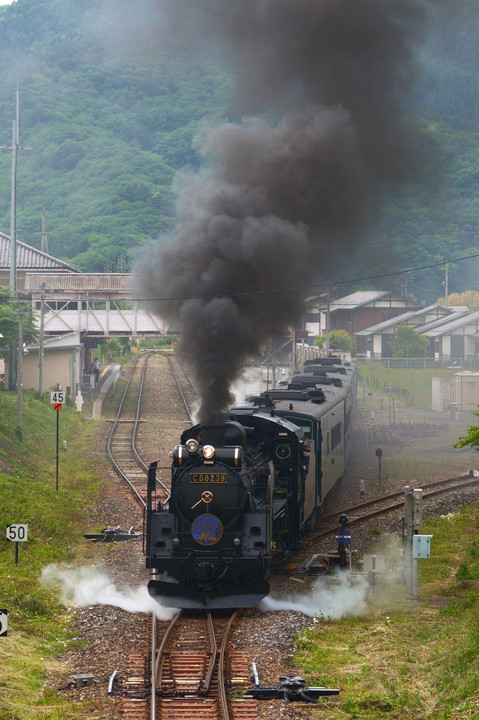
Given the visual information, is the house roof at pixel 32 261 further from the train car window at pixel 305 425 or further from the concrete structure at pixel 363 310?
the train car window at pixel 305 425

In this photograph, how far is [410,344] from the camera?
198ft

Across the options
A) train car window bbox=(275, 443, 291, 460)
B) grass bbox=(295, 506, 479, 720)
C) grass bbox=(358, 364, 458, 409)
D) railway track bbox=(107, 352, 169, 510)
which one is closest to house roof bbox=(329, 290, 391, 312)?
grass bbox=(358, 364, 458, 409)

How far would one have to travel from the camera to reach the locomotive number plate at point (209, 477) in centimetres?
1297

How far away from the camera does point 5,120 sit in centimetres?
14850

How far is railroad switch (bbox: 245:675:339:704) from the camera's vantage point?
1008 centimetres

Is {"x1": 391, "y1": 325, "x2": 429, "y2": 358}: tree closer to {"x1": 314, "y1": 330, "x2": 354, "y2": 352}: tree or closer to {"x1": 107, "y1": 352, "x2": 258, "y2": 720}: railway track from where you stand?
{"x1": 314, "y1": 330, "x2": 354, "y2": 352}: tree

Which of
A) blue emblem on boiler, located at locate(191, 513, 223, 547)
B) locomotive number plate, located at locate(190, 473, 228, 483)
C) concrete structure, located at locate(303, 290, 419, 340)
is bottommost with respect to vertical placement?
blue emblem on boiler, located at locate(191, 513, 223, 547)

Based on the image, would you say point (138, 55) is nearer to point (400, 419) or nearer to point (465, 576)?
point (400, 419)

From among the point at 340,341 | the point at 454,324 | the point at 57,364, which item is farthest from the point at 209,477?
the point at 340,341

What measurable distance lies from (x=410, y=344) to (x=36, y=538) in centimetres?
4523

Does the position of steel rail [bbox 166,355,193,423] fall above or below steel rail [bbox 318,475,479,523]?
above

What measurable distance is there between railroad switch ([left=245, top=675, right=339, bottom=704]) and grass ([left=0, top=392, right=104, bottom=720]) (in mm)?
1963

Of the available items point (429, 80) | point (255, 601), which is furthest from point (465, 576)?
point (429, 80)

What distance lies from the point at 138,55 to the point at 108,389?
382ft
